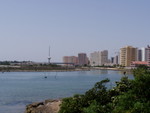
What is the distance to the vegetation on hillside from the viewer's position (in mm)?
9070

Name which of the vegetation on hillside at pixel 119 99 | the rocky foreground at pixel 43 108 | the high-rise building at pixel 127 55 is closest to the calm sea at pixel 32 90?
the rocky foreground at pixel 43 108

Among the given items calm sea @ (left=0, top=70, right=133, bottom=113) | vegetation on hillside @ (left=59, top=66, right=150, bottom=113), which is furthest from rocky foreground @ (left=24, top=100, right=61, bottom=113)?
vegetation on hillside @ (left=59, top=66, right=150, bottom=113)

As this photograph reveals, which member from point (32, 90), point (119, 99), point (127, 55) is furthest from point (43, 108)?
point (127, 55)

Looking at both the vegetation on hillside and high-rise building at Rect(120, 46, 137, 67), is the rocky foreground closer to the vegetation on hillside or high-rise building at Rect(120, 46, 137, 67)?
the vegetation on hillside

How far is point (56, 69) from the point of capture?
514 ft

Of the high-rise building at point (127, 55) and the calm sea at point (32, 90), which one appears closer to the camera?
the calm sea at point (32, 90)

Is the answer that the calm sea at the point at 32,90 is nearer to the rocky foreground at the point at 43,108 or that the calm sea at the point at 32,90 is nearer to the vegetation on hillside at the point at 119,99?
the rocky foreground at the point at 43,108

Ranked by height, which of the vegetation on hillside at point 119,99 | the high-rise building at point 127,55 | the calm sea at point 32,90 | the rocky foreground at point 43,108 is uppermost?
the high-rise building at point 127,55

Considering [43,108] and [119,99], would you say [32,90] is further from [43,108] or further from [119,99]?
[119,99]

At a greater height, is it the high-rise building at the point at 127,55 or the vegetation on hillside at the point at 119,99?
the high-rise building at the point at 127,55

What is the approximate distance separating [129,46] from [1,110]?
5456 inches

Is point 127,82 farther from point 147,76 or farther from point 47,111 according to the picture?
point 47,111

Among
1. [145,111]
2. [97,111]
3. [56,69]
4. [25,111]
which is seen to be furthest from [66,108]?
[56,69]

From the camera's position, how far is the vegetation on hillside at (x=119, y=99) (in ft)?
29.8
